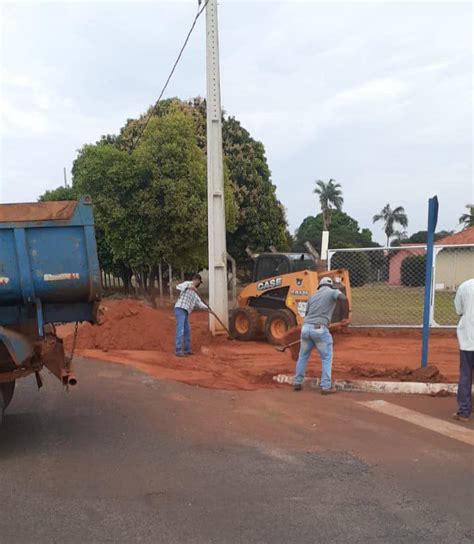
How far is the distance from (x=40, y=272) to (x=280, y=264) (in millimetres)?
8733

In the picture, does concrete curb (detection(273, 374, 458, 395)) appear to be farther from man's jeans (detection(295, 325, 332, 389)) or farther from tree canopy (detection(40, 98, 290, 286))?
tree canopy (detection(40, 98, 290, 286))

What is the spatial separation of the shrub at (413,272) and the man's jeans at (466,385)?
1019 cm

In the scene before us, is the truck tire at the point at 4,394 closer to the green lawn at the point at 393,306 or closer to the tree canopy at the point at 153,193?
the green lawn at the point at 393,306

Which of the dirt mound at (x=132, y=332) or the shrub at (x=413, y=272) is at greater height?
the shrub at (x=413, y=272)

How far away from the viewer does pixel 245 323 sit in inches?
545

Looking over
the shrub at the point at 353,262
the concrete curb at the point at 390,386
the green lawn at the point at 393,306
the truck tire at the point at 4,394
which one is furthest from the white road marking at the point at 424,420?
the shrub at the point at 353,262

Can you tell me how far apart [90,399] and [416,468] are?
174 inches

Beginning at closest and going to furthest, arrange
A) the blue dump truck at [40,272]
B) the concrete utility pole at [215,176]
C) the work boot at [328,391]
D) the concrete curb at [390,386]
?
the blue dump truck at [40,272] → the concrete curb at [390,386] → the work boot at [328,391] → the concrete utility pole at [215,176]

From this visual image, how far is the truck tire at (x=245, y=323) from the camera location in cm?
1365

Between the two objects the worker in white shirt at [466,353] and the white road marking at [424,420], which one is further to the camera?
the worker in white shirt at [466,353]

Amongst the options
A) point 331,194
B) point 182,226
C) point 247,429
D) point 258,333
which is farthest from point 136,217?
point 331,194

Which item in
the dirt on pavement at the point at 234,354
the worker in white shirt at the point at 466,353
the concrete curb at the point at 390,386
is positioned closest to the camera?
the worker in white shirt at the point at 466,353

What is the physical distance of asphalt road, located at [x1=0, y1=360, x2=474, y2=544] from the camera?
3953 millimetres

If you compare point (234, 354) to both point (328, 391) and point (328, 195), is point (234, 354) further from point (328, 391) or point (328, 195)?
point (328, 195)
